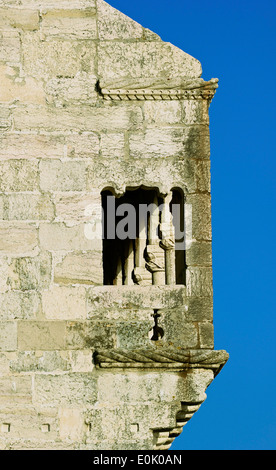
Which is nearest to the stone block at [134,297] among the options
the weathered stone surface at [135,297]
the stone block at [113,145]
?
the weathered stone surface at [135,297]

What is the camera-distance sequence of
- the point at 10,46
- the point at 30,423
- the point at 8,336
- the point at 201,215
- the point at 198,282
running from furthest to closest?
1. the point at 10,46
2. the point at 201,215
3. the point at 198,282
4. the point at 8,336
5. the point at 30,423

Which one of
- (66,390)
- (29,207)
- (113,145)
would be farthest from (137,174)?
(66,390)

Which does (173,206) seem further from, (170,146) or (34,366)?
(34,366)

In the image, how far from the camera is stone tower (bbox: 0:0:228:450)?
1353 cm

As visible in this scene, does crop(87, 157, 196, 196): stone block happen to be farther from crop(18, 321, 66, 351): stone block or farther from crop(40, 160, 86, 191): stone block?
crop(18, 321, 66, 351): stone block

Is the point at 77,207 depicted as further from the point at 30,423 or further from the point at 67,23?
the point at 30,423

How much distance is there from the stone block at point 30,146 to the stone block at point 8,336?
148cm

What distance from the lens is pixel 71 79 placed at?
45.9 ft

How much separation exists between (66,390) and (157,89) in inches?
108

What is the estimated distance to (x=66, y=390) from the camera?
533 inches

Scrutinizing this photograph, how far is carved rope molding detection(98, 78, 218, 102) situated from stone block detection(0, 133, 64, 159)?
609 mm

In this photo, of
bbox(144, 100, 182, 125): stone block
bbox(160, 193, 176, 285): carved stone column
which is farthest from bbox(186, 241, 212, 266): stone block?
bbox(144, 100, 182, 125): stone block

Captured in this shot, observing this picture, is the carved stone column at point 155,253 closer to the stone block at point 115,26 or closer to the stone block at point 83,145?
the stone block at point 83,145

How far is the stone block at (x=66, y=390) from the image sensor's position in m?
13.5
